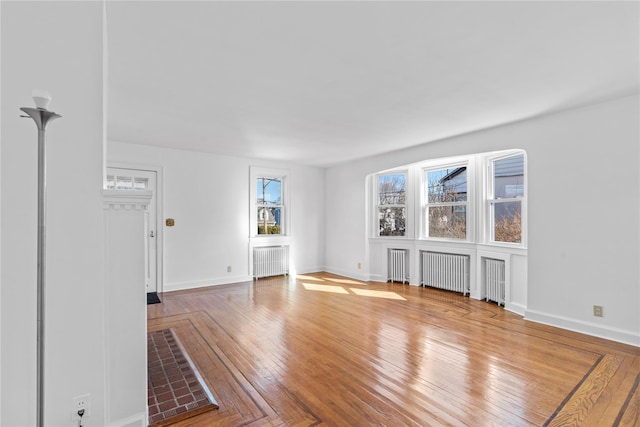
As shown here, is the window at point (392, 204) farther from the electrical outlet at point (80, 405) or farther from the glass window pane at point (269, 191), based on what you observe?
the electrical outlet at point (80, 405)

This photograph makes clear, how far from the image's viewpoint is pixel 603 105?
10.9 feet

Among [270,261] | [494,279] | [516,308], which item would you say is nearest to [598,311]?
[516,308]

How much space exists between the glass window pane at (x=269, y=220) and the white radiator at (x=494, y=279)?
4098 millimetres

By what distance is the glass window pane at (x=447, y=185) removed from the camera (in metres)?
5.34

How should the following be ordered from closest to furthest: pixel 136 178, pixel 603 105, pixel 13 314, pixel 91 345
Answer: pixel 13 314 → pixel 91 345 → pixel 603 105 → pixel 136 178

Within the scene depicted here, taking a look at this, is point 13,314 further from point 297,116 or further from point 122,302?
point 297,116

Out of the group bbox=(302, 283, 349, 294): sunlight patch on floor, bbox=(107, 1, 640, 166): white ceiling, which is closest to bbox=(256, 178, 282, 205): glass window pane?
bbox=(302, 283, 349, 294): sunlight patch on floor

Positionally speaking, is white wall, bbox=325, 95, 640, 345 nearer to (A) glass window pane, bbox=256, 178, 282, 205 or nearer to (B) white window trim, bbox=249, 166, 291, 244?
(B) white window trim, bbox=249, 166, 291, 244

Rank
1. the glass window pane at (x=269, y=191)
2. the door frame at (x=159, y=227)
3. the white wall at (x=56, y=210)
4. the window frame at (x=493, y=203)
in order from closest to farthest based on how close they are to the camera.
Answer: the white wall at (x=56, y=210), the window frame at (x=493, y=203), the door frame at (x=159, y=227), the glass window pane at (x=269, y=191)

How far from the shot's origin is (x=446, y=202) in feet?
18.2

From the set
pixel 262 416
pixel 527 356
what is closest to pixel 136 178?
pixel 262 416

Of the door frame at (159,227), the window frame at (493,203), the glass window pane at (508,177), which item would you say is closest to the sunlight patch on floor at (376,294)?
the window frame at (493,203)

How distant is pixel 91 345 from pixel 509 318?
4376 mm

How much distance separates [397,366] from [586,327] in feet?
7.82
